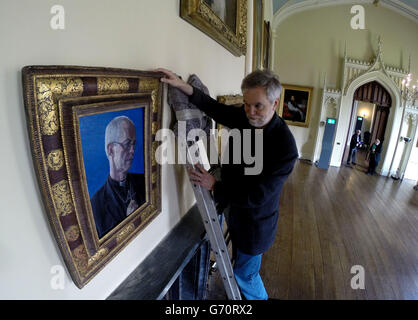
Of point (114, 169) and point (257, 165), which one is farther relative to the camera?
point (257, 165)

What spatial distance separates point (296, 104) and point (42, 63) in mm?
10020

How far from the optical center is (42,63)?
63 cm

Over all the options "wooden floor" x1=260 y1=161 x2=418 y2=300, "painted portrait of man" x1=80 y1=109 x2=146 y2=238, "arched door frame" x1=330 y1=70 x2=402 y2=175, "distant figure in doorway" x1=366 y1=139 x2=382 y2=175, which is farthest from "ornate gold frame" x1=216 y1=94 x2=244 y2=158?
"distant figure in doorway" x1=366 y1=139 x2=382 y2=175

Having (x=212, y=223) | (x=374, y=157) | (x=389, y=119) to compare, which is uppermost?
(x=389, y=119)

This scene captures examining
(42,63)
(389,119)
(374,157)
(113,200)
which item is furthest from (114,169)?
(389,119)

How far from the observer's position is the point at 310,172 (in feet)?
27.9

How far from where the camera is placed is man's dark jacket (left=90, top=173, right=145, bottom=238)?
89 cm

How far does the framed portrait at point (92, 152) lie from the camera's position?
62 centimetres

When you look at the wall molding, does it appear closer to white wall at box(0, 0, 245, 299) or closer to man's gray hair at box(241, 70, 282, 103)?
man's gray hair at box(241, 70, 282, 103)

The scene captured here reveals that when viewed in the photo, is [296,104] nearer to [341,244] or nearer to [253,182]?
[341,244]

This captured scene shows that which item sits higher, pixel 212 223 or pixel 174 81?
pixel 174 81

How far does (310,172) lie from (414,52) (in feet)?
18.1

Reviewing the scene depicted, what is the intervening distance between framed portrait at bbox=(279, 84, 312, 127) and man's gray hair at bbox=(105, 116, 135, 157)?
937cm

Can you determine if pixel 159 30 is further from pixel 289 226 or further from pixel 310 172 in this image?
pixel 310 172
